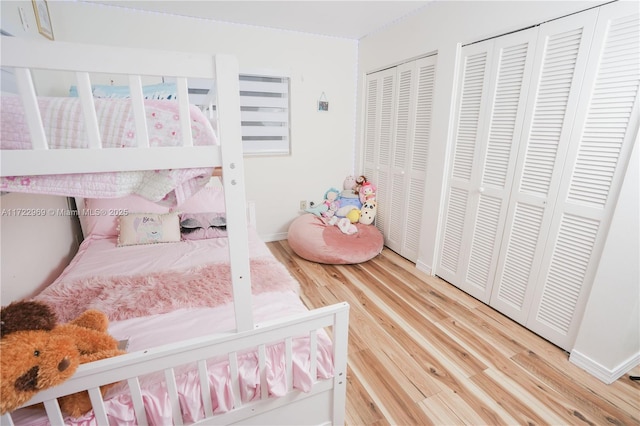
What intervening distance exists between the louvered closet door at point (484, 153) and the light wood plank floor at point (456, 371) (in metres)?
0.32

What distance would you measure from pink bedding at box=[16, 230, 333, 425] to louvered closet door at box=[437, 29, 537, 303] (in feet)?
4.76

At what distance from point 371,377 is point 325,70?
2.92 m

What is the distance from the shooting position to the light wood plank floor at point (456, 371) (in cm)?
134

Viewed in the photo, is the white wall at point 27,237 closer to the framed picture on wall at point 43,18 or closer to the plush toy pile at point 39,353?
the framed picture on wall at point 43,18

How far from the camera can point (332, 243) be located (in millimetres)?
2770

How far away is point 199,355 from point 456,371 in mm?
1345

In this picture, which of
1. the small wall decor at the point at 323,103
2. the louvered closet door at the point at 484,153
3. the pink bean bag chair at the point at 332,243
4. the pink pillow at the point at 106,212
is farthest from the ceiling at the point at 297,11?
the pink bean bag chair at the point at 332,243

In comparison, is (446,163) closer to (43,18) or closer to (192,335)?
(192,335)

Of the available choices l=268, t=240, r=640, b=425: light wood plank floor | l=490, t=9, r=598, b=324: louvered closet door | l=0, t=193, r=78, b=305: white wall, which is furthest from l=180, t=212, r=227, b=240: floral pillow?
l=490, t=9, r=598, b=324: louvered closet door

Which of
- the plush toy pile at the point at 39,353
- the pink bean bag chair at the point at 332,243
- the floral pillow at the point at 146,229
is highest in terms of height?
the plush toy pile at the point at 39,353

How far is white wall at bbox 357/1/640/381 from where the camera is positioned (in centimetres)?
140

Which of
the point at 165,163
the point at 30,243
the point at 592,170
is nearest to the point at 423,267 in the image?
the point at 592,170

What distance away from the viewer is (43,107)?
0.72 metres

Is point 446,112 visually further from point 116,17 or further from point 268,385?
point 116,17
